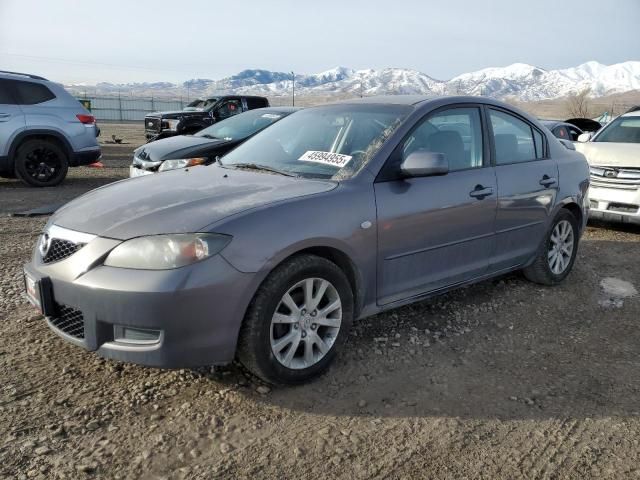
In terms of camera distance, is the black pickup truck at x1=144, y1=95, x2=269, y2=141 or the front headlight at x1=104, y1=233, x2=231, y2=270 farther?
the black pickup truck at x1=144, y1=95, x2=269, y2=141

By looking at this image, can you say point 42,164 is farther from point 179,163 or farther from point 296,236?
point 296,236

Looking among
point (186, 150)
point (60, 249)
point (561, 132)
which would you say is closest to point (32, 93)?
point (186, 150)

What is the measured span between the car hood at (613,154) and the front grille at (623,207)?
512 mm

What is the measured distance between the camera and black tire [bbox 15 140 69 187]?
923cm

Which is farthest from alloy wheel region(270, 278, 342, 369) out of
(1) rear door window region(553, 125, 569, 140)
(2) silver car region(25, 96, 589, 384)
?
(1) rear door window region(553, 125, 569, 140)

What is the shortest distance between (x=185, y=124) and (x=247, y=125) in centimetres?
964

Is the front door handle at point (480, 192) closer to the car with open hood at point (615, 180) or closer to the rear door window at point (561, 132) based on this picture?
the car with open hood at point (615, 180)

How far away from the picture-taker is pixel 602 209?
7.29 metres

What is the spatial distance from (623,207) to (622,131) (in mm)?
1794

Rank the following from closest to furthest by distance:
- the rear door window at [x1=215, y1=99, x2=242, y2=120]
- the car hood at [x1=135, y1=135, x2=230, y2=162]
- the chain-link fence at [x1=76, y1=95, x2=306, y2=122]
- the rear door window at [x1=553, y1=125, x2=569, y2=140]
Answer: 1. the car hood at [x1=135, y1=135, x2=230, y2=162]
2. the rear door window at [x1=553, y1=125, x2=569, y2=140]
3. the rear door window at [x1=215, y1=99, x2=242, y2=120]
4. the chain-link fence at [x1=76, y1=95, x2=306, y2=122]

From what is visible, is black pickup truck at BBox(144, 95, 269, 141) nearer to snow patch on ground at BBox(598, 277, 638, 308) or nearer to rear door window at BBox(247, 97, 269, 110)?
rear door window at BBox(247, 97, 269, 110)

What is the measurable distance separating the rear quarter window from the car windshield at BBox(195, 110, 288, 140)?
9.36 feet

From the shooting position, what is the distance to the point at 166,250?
269 centimetres

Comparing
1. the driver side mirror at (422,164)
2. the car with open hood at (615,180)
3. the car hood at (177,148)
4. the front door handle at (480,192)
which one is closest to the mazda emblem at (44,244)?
the driver side mirror at (422,164)
